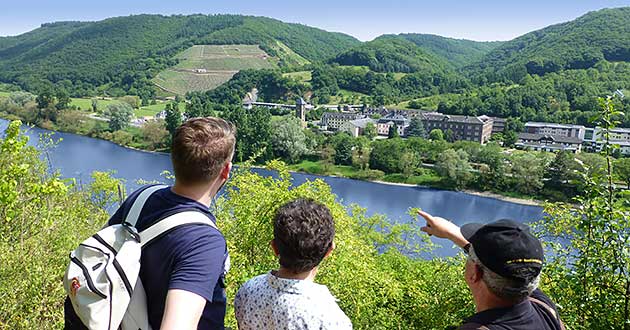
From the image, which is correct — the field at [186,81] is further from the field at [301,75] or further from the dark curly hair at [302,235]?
the dark curly hair at [302,235]

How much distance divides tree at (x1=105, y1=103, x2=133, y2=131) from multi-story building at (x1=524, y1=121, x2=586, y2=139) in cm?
4225

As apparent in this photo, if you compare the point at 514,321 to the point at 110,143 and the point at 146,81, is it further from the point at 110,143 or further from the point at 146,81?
the point at 146,81

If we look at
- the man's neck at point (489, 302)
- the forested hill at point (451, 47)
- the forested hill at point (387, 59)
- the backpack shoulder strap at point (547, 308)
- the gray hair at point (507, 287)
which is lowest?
the backpack shoulder strap at point (547, 308)

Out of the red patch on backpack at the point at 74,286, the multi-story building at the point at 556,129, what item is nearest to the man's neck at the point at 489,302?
the red patch on backpack at the point at 74,286

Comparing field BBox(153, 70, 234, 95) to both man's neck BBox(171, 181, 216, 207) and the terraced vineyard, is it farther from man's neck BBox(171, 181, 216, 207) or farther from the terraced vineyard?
man's neck BBox(171, 181, 216, 207)

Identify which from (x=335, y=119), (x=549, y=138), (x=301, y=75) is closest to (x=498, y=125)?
(x=549, y=138)

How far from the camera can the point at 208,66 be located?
9131 cm

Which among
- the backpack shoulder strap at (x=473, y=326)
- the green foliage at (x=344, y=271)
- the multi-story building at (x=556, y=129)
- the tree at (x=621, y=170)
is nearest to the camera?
the backpack shoulder strap at (x=473, y=326)

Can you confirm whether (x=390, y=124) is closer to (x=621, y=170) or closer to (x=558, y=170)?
(x=558, y=170)

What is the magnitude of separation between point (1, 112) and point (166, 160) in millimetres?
24738

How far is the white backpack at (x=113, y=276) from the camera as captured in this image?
124 cm

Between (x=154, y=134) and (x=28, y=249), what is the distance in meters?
36.9

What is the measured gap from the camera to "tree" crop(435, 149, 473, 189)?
32.1 m

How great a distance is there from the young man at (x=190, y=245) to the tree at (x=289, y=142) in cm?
3551
